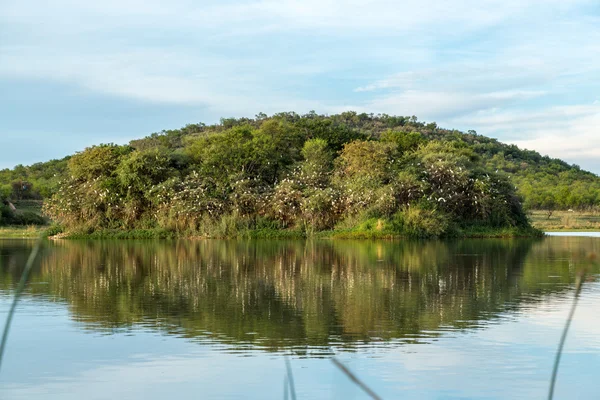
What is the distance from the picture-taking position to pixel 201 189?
3638 centimetres

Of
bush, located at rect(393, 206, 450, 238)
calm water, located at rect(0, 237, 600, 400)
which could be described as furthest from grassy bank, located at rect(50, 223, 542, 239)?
calm water, located at rect(0, 237, 600, 400)

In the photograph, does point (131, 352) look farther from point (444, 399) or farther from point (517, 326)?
point (517, 326)

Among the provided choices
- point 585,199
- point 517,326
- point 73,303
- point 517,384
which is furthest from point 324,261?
point 585,199

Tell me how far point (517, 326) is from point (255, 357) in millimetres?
4020

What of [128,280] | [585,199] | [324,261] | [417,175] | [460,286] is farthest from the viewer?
[585,199]

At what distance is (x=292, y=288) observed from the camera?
1483cm

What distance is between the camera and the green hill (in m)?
35.2

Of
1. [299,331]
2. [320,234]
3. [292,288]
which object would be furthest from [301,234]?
[299,331]

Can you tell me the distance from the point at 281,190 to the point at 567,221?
72.4 ft

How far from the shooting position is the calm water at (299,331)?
7.24 metres

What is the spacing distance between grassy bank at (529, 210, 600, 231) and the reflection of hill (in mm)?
22009

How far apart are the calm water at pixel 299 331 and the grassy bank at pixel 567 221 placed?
2836 centimetres

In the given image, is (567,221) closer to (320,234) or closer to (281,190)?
(320,234)

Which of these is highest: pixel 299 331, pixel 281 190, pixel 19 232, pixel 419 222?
pixel 281 190
